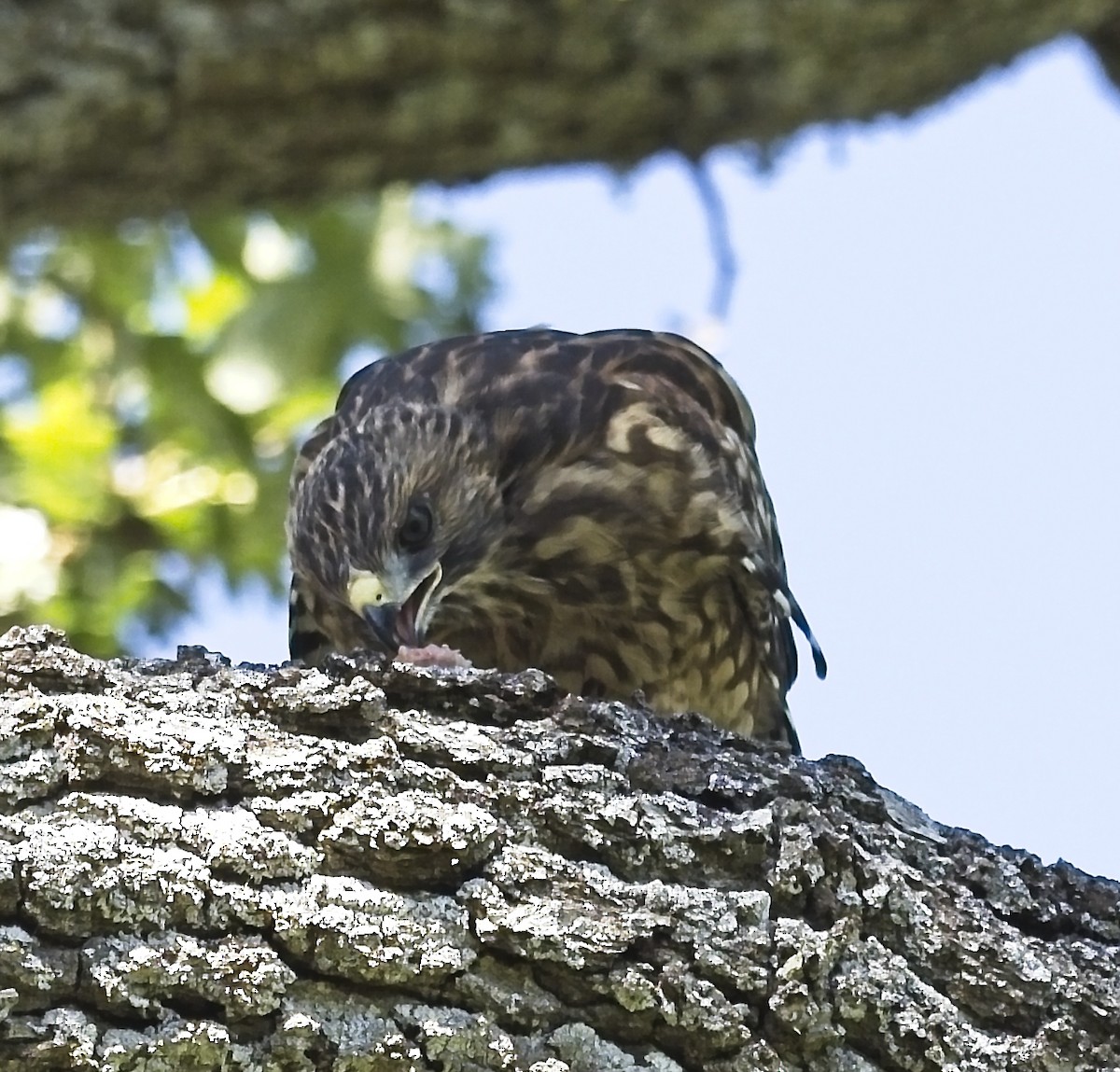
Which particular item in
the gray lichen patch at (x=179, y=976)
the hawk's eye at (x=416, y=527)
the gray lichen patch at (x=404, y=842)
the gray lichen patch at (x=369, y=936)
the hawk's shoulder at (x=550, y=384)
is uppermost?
the hawk's shoulder at (x=550, y=384)

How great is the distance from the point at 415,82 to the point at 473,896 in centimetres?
242

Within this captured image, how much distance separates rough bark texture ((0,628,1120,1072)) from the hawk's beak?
4.19 ft

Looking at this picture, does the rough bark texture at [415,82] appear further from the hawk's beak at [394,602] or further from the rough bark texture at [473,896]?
the rough bark texture at [473,896]

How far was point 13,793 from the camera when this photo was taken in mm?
2273

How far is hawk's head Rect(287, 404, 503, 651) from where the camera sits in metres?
4.04

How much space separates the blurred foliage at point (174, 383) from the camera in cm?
545

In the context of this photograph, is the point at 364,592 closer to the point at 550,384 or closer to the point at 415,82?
the point at 550,384

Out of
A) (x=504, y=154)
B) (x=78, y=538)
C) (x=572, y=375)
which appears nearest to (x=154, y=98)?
(x=504, y=154)

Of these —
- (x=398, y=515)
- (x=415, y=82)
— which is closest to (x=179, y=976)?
(x=398, y=515)

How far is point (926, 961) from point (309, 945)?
85 cm

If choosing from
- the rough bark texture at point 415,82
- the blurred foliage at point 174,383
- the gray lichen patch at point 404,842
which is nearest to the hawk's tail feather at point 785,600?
the rough bark texture at point 415,82

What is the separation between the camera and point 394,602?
4043 millimetres

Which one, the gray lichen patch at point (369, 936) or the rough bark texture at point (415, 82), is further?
the rough bark texture at point (415, 82)

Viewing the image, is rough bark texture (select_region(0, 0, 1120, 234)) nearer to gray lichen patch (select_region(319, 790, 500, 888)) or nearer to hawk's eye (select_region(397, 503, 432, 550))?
hawk's eye (select_region(397, 503, 432, 550))
